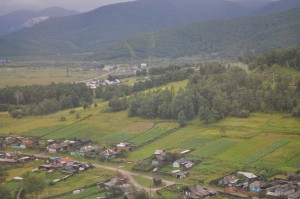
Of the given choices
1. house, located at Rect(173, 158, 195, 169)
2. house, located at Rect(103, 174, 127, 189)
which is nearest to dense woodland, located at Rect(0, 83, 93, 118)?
house, located at Rect(173, 158, 195, 169)

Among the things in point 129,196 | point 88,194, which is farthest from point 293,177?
point 88,194

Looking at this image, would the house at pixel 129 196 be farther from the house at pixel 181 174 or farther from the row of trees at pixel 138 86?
the row of trees at pixel 138 86

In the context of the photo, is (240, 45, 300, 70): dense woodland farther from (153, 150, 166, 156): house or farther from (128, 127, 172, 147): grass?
(153, 150, 166, 156): house

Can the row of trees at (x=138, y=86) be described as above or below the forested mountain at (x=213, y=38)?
below

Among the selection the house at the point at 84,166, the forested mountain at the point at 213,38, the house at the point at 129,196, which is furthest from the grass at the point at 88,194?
the forested mountain at the point at 213,38

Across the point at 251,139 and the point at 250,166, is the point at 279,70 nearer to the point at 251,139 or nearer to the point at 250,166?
the point at 251,139

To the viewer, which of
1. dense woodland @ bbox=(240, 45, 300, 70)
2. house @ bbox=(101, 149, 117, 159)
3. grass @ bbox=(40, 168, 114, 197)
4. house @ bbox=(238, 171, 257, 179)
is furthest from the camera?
dense woodland @ bbox=(240, 45, 300, 70)
